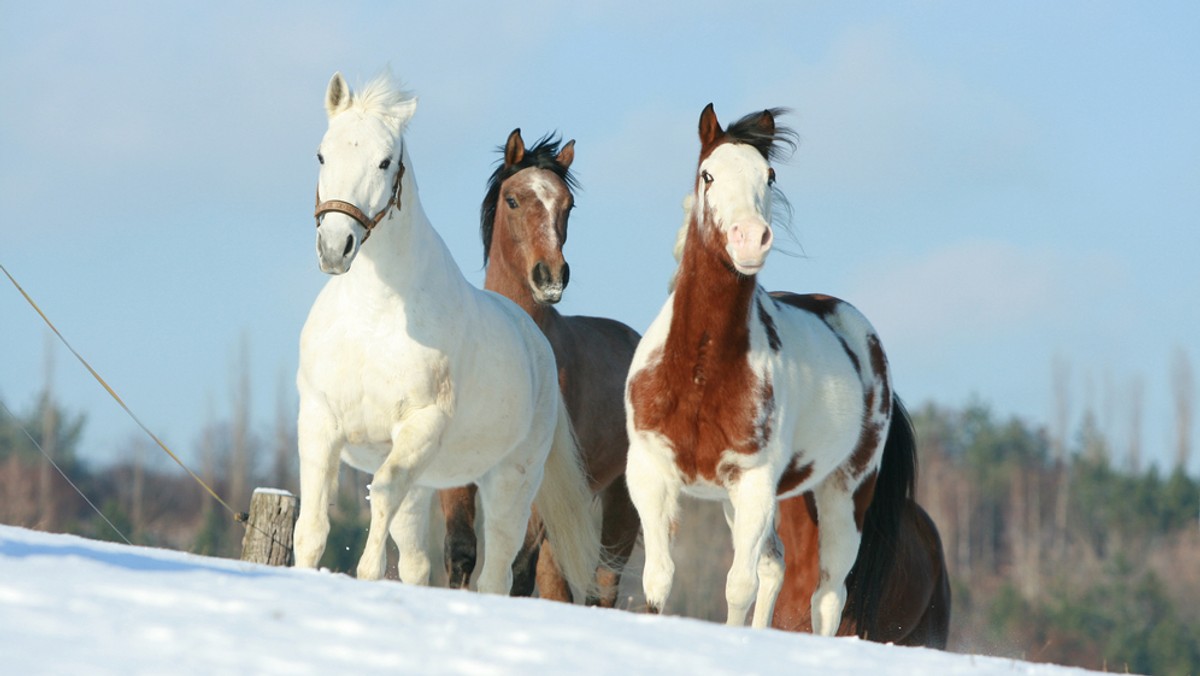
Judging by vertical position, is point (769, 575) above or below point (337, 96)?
below

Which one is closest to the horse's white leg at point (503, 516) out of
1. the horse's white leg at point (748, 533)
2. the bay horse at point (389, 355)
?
the bay horse at point (389, 355)

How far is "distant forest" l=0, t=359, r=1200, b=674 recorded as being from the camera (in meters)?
44.5

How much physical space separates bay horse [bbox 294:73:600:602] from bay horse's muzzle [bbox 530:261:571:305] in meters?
0.93

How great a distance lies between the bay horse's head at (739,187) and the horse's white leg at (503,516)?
1.92m

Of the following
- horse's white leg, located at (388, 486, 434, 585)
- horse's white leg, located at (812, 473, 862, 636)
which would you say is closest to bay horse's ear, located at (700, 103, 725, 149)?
horse's white leg, located at (812, 473, 862, 636)

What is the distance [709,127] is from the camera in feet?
25.1

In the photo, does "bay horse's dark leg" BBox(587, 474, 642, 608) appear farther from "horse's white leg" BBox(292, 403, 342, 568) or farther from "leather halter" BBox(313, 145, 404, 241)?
"leather halter" BBox(313, 145, 404, 241)

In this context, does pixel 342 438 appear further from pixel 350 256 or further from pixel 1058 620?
pixel 1058 620

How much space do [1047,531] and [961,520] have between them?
334cm

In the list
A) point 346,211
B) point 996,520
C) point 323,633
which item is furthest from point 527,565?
point 996,520

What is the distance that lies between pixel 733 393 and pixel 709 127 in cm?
137

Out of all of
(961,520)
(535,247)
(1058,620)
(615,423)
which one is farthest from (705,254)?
(961,520)

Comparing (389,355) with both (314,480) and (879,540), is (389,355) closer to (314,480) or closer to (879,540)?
(314,480)

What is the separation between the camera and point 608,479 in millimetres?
10586
